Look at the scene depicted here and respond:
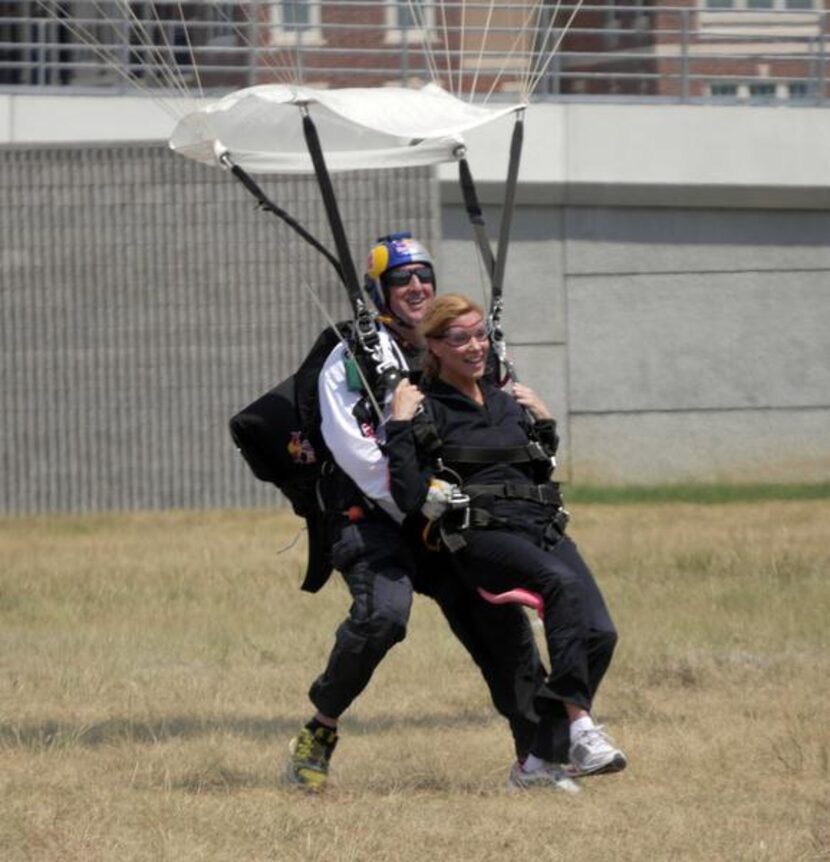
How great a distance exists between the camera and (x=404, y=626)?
7559 millimetres

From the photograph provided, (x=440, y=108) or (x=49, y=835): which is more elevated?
(x=440, y=108)

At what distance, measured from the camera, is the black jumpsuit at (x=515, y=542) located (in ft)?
24.1

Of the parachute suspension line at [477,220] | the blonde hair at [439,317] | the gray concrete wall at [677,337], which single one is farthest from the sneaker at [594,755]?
the gray concrete wall at [677,337]

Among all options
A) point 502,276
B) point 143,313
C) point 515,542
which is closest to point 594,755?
point 515,542

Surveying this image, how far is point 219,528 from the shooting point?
17.9 m

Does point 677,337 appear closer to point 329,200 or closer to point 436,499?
point 329,200

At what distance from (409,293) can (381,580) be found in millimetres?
1051

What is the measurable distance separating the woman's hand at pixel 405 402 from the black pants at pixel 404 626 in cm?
48

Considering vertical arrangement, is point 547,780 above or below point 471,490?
below

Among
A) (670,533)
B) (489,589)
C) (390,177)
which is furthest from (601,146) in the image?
(489,589)

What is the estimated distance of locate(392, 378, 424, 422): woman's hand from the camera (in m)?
7.39

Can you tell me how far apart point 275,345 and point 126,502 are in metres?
1.96

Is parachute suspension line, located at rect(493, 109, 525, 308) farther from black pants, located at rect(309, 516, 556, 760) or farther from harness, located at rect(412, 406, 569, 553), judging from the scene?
black pants, located at rect(309, 516, 556, 760)

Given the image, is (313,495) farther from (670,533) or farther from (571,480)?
(571,480)
